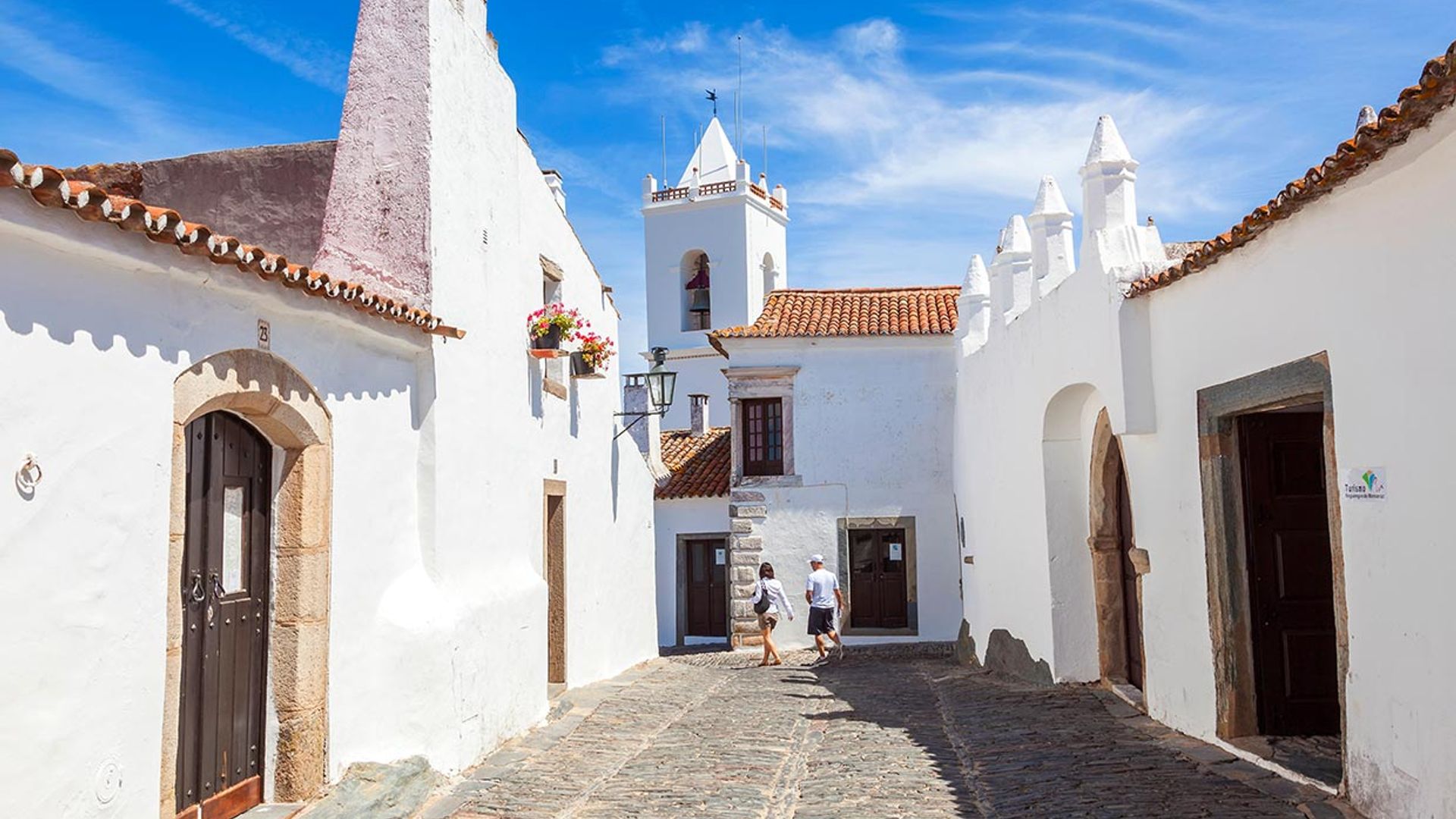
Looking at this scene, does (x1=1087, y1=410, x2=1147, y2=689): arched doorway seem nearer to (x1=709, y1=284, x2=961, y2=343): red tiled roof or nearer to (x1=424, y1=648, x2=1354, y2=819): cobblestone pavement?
(x1=424, y1=648, x2=1354, y2=819): cobblestone pavement

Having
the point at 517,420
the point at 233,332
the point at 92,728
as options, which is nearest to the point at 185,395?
the point at 233,332

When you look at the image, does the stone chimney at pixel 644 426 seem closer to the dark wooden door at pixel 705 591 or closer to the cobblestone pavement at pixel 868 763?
the dark wooden door at pixel 705 591

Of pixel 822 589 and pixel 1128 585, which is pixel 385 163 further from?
pixel 822 589

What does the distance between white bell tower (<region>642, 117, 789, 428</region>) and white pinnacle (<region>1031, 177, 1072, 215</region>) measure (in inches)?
772

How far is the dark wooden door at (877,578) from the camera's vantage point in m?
19.5

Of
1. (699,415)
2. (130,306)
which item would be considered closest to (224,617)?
(130,306)

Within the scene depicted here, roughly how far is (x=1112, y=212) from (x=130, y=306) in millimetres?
6871

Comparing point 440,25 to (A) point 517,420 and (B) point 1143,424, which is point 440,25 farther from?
(B) point 1143,424

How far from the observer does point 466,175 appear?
28.3 feet

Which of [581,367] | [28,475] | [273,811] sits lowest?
[273,811]

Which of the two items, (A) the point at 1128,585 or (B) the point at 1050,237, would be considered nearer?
(A) the point at 1128,585

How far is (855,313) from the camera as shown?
20.7 meters

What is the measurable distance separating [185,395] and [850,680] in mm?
9918

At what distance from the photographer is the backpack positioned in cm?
1561
